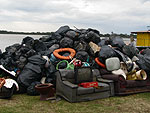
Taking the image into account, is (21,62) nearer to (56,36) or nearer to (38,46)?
(38,46)

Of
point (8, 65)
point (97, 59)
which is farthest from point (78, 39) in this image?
point (8, 65)

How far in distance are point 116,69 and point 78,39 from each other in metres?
2.05

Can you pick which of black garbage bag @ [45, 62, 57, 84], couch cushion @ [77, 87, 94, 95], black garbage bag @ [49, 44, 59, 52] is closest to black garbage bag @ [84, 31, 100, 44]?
black garbage bag @ [49, 44, 59, 52]

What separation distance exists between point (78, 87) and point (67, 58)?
5.27 feet

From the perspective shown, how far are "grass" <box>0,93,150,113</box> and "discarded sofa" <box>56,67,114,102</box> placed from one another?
161 millimetres

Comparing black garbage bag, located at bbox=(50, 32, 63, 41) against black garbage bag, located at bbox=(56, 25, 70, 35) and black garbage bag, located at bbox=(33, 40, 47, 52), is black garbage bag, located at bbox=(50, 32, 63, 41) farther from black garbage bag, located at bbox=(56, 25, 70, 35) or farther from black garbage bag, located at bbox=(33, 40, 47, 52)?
black garbage bag, located at bbox=(33, 40, 47, 52)

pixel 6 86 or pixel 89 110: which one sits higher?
pixel 6 86

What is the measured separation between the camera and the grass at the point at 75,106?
14.4 ft

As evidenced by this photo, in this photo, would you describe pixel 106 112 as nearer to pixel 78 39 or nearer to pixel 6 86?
pixel 6 86

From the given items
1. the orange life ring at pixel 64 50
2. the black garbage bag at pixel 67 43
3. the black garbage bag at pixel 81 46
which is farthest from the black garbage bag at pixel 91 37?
the orange life ring at pixel 64 50

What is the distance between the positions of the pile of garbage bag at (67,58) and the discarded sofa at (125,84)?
32cm

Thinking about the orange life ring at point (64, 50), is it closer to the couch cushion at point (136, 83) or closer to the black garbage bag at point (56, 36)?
the black garbage bag at point (56, 36)

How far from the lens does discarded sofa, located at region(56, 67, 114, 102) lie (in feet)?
16.4

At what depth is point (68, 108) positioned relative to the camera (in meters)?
4.54
